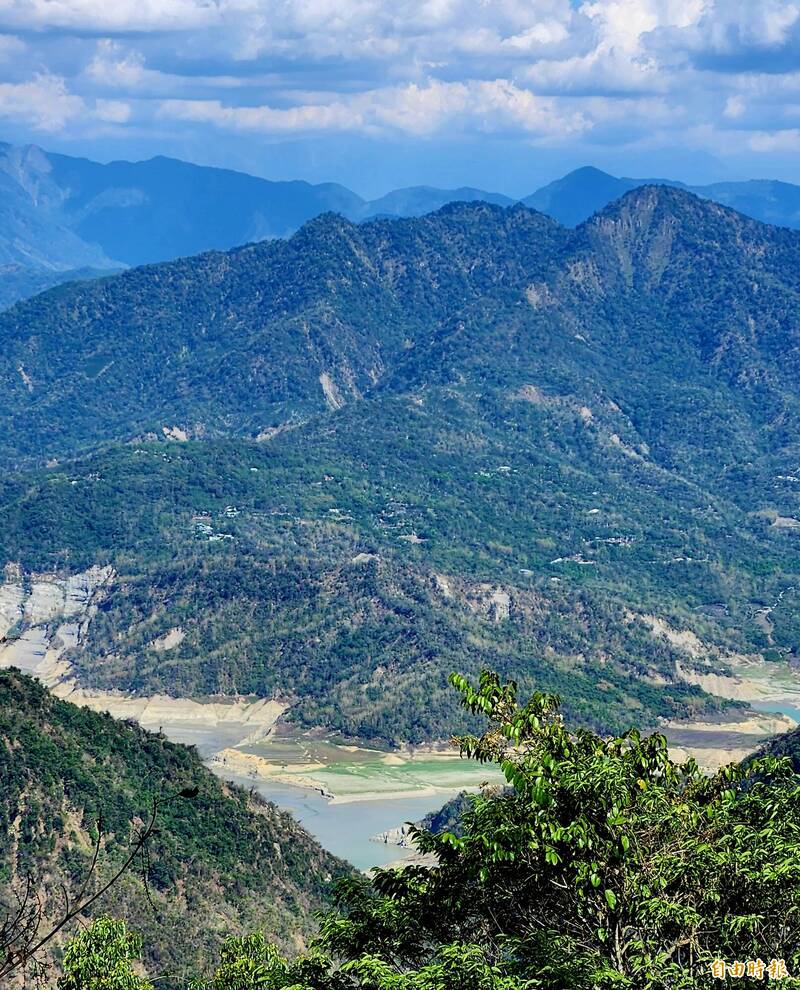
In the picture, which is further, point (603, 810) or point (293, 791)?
point (293, 791)

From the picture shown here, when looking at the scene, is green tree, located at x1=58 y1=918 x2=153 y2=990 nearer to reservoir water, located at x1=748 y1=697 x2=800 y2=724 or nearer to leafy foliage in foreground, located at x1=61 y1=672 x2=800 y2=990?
leafy foliage in foreground, located at x1=61 y1=672 x2=800 y2=990

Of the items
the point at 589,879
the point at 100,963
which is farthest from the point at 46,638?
the point at 589,879

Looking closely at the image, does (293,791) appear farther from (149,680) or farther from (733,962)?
(733,962)

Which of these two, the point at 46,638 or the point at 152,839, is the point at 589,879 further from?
the point at 46,638

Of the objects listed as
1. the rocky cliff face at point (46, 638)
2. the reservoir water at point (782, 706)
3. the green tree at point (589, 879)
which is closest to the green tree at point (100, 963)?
the green tree at point (589, 879)

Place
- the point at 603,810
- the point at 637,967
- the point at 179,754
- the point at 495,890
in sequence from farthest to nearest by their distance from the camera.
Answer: the point at 179,754 < the point at 495,890 < the point at 603,810 < the point at 637,967

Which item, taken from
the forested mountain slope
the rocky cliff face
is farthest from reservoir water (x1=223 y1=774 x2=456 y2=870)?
the rocky cliff face

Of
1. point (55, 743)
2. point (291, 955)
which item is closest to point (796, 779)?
point (291, 955)
